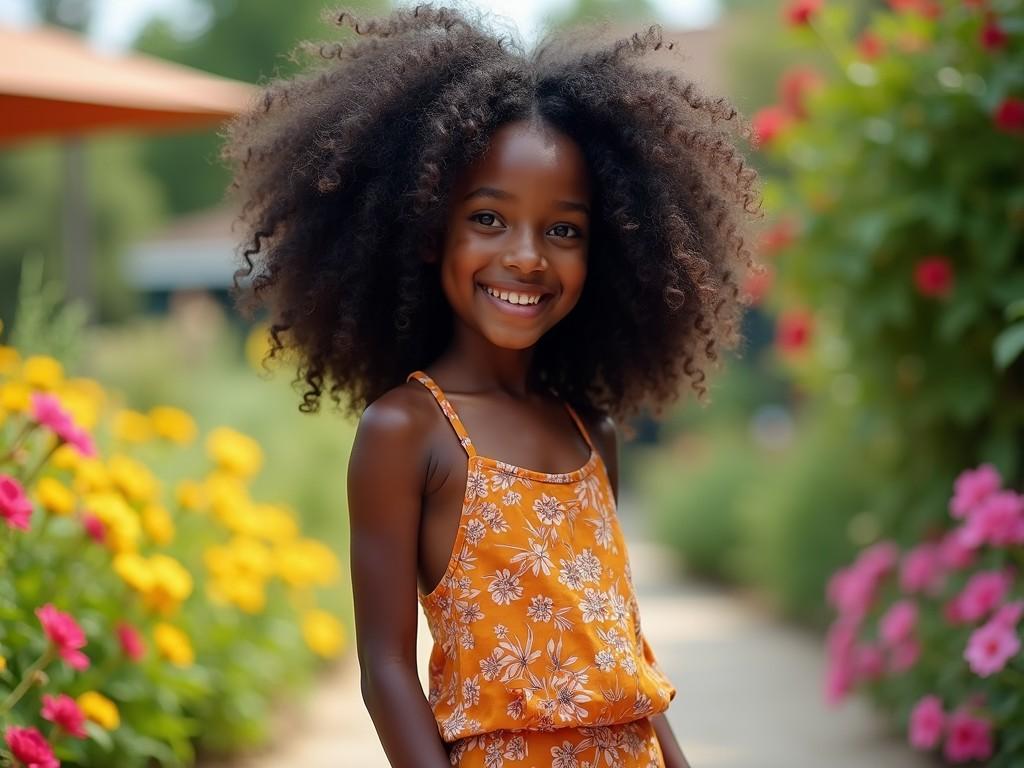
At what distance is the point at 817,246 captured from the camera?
15.5 ft

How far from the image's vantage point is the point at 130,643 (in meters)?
3.13

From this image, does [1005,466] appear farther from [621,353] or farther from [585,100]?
[585,100]

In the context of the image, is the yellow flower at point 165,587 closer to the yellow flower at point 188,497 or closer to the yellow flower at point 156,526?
the yellow flower at point 156,526

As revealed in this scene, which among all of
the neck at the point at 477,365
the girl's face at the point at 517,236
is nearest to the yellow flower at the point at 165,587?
the neck at the point at 477,365

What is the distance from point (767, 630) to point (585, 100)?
560 cm

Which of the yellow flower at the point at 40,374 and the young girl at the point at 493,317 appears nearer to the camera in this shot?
the young girl at the point at 493,317

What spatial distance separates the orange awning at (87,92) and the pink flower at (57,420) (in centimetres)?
203

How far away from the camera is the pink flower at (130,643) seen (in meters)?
3.13

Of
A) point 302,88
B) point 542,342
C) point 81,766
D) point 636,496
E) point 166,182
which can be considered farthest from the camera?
Result: point 166,182

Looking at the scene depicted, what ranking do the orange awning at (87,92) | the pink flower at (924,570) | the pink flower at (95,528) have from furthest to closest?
the orange awning at (87,92) → the pink flower at (924,570) → the pink flower at (95,528)

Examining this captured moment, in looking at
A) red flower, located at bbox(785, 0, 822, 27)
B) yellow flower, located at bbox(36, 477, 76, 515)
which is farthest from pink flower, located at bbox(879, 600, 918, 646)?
yellow flower, located at bbox(36, 477, 76, 515)

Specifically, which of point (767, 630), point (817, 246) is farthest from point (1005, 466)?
point (767, 630)

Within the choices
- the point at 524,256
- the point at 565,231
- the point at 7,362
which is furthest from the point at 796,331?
the point at 524,256

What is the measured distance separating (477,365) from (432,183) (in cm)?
30
